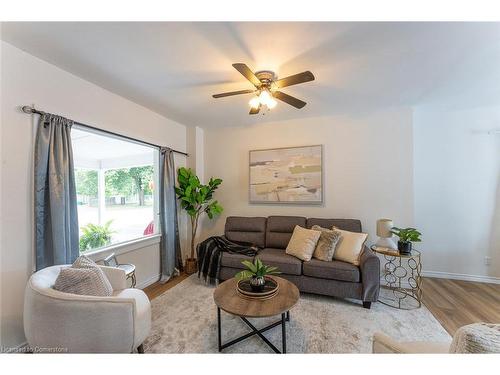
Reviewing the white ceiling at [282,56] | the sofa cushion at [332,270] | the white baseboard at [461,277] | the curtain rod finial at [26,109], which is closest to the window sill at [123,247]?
the curtain rod finial at [26,109]

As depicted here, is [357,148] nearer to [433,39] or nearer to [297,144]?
[297,144]

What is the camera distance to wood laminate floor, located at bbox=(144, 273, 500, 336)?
221 centimetres

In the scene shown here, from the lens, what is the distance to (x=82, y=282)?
153cm

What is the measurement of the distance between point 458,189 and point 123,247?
4.89 m

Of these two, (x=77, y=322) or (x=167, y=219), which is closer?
(x=77, y=322)

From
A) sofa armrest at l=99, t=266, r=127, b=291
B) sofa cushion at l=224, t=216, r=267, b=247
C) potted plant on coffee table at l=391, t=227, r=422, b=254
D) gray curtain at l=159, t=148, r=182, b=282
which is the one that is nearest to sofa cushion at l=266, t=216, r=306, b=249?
sofa cushion at l=224, t=216, r=267, b=247

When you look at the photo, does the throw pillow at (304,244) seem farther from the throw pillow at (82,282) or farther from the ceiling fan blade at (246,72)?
the throw pillow at (82,282)

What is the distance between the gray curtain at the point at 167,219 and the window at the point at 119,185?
0.60 ft

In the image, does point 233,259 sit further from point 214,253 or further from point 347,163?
point 347,163

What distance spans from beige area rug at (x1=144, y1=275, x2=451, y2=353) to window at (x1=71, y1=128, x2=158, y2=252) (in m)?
1.32

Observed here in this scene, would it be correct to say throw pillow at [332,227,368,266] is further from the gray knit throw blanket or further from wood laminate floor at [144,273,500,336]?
the gray knit throw blanket

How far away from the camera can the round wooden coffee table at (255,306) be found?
1.59 meters

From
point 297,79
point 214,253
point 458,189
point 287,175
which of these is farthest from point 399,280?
point 297,79

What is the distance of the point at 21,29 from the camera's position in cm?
155
